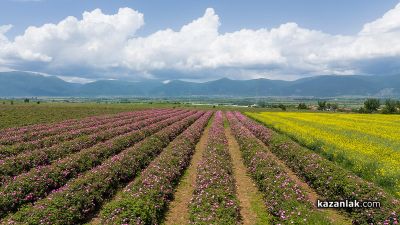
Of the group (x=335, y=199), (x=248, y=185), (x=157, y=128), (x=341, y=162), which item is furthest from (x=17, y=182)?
(x=157, y=128)

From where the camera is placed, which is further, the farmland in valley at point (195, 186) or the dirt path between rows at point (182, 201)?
the dirt path between rows at point (182, 201)

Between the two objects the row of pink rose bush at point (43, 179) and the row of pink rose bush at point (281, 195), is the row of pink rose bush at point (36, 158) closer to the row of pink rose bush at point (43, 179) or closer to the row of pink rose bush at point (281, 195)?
the row of pink rose bush at point (43, 179)

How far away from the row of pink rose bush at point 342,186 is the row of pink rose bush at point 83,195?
9.14 metres

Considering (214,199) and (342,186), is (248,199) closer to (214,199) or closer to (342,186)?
(214,199)

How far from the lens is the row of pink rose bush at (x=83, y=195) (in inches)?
387

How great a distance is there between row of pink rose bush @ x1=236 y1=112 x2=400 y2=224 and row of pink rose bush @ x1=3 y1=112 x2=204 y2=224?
914cm

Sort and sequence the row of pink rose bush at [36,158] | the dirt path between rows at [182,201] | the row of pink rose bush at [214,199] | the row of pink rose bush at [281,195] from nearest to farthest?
the row of pink rose bush at [281,195]
the row of pink rose bush at [214,199]
the dirt path between rows at [182,201]
the row of pink rose bush at [36,158]

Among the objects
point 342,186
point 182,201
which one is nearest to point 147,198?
point 182,201

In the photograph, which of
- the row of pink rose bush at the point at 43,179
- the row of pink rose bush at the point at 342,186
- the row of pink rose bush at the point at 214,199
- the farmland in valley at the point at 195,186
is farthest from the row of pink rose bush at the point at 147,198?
the row of pink rose bush at the point at 342,186

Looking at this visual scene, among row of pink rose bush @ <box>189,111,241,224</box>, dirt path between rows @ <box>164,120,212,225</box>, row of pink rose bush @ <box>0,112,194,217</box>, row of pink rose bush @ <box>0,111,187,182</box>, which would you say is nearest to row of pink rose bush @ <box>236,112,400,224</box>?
row of pink rose bush @ <box>189,111,241,224</box>

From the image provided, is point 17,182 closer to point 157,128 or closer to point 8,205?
point 8,205

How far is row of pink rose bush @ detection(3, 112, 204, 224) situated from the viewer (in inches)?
387

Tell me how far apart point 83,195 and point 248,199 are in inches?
275

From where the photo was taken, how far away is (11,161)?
16094 mm
